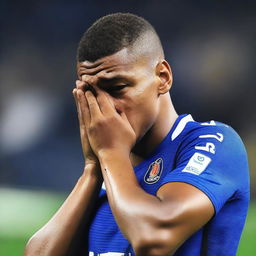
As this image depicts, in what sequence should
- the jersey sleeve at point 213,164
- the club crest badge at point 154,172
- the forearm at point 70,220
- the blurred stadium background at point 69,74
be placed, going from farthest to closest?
the blurred stadium background at point 69,74, the forearm at point 70,220, the club crest badge at point 154,172, the jersey sleeve at point 213,164

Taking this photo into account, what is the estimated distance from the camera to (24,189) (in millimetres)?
10531

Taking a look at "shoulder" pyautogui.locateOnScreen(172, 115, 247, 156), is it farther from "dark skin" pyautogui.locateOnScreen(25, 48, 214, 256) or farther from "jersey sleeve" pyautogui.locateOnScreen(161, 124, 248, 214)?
"dark skin" pyautogui.locateOnScreen(25, 48, 214, 256)

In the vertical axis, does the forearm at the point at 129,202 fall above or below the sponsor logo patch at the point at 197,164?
below

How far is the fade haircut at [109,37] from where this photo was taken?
251 cm

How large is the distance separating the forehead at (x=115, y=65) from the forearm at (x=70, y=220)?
39 centimetres

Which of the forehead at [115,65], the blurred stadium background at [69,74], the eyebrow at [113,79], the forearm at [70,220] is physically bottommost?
the blurred stadium background at [69,74]

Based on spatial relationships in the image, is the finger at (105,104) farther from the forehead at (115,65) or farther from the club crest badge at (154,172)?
the club crest badge at (154,172)

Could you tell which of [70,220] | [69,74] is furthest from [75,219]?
[69,74]

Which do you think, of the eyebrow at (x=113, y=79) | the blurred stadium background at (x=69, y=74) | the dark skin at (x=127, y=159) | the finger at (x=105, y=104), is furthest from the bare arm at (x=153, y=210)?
the blurred stadium background at (x=69, y=74)

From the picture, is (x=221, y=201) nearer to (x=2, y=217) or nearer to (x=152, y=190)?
(x=152, y=190)

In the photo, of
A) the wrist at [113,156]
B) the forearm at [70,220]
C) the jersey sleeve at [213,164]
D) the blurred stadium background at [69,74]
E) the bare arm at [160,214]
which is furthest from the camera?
the blurred stadium background at [69,74]

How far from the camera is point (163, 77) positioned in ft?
8.63

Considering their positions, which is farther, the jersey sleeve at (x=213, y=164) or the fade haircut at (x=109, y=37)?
the fade haircut at (x=109, y=37)

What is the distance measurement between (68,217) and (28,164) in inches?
335
